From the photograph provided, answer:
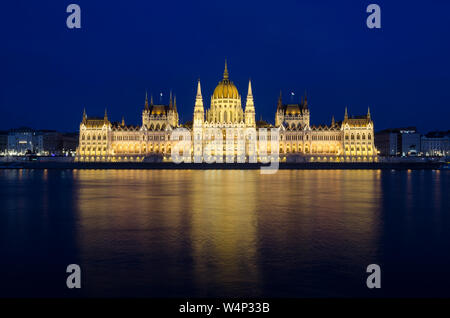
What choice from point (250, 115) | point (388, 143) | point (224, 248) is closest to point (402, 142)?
point (388, 143)

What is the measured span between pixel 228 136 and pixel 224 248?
100m

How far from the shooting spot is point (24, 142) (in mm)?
151625

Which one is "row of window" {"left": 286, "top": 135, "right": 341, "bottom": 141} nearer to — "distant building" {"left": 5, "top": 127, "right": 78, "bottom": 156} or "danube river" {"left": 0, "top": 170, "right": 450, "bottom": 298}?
"distant building" {"left": 5, "top": 127, "right": 78, "bottom": 156}

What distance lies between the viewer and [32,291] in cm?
1064

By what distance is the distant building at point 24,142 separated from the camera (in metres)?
152

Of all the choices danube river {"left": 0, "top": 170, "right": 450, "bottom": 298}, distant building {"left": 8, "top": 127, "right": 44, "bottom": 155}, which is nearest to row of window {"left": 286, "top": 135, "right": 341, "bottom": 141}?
distant building {"left": 8, "top": 127, "right": 44, "bottom": 155}

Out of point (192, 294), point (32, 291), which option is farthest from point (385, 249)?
point (32, 291)

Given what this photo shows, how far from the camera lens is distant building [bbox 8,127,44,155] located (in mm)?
151500

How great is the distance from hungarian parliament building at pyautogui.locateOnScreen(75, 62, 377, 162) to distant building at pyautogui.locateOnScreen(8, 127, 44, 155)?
3618 centimetres

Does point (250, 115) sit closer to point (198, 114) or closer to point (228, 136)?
point (228, 136)

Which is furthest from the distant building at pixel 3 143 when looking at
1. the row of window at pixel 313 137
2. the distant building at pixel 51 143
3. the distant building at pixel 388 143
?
the distant building at pixel 388 143

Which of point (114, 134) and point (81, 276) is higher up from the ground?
point (114, 134)
